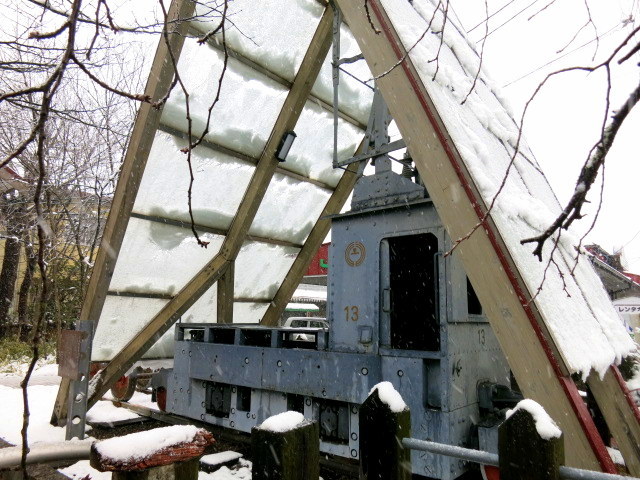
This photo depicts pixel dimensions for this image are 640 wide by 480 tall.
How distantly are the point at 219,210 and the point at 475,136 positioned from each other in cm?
462

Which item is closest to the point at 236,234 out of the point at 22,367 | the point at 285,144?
the point at 285,144

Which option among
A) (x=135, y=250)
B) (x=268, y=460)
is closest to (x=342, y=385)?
(x=268, y=460)

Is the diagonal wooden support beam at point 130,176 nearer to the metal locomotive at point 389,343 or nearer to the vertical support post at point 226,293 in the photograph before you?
the vertical support post at point 226,293

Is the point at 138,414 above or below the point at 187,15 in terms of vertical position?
below

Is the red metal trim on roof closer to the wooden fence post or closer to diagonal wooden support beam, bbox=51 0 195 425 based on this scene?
the wooden fence post

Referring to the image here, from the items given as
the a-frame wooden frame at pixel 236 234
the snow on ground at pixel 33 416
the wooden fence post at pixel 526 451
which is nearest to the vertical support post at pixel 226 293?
the a-frame wooden frame at pixel 236 234

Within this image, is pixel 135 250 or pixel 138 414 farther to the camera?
pixel 138 414

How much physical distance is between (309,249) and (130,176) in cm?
388

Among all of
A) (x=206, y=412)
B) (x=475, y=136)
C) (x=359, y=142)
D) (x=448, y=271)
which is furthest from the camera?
(x=359, y=142)

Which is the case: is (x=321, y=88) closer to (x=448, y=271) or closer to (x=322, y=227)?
(x=322, y=227)

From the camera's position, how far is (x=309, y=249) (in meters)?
8.47

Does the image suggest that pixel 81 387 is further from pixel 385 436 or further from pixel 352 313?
pixel 385 436

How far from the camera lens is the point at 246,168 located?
6.71 m

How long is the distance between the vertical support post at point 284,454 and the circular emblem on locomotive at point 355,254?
10.3 ft
